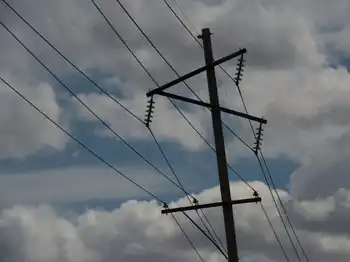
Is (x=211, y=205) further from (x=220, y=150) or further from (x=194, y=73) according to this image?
(x=194, y=73)

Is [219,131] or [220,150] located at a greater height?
[219,131]

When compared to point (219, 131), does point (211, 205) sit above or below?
below

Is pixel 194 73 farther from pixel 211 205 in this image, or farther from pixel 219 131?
pixel 211 205

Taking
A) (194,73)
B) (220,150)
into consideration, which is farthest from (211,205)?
(194,73)

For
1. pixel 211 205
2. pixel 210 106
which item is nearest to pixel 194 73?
pixel 210 106

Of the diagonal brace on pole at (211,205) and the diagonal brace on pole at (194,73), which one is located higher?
the diagonal brace on pole at (194,73)

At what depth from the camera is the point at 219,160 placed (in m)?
28.1

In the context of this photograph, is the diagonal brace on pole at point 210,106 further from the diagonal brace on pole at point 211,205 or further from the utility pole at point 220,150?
the diagonal brace on pole at point 211,205

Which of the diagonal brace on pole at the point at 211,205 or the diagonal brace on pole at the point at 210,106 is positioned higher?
the diagonal brace on pole at the point at 210,106

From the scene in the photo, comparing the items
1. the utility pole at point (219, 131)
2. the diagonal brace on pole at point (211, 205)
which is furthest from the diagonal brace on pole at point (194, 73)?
the diagonal brace on pole at point (211, 205)

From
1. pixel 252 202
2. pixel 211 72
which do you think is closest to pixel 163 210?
Answer: pixel 252 202

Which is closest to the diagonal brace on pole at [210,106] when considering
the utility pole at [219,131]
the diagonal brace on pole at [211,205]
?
the utility pole at [219,131]

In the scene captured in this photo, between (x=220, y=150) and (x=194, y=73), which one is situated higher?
(x=194, y=73)

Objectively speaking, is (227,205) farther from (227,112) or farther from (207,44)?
(207,44)
